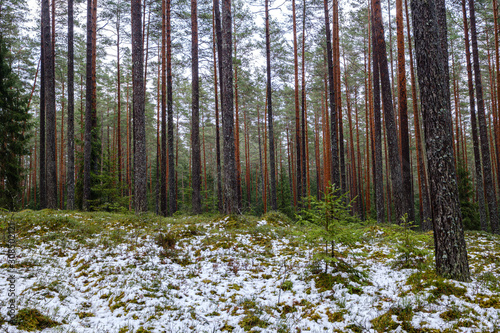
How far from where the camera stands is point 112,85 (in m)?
23.8

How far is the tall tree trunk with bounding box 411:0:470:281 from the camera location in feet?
13.1

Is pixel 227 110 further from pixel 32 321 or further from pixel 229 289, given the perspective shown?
pixel 32 321

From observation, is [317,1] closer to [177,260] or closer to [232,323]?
[177,260]

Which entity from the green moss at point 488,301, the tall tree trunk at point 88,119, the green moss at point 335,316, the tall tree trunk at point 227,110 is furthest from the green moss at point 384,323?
the tall tree trunk at point 88,119

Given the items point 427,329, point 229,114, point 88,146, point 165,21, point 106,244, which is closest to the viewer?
point 427,329

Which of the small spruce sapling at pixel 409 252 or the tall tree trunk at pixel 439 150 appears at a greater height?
the tall tree trunk at pixel 439 150

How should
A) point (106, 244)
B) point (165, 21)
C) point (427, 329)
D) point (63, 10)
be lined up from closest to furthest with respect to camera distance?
point (427, 329) → point (106, 244) → point (165, 21) → point (63, 10)

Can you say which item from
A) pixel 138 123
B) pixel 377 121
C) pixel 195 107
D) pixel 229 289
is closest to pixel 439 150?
pixel 229 289

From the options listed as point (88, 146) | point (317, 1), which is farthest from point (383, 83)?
point (88, 146)

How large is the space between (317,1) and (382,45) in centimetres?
701

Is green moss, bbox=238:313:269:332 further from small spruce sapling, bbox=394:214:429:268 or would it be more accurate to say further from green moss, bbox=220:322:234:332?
small spruce sapling, bbox=394:214:429:268

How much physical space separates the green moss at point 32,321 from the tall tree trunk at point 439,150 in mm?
5944

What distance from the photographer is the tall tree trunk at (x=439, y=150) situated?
4.00 metres

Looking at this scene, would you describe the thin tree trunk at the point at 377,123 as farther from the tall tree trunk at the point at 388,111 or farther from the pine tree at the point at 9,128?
the pine tree at the point at 9,128
